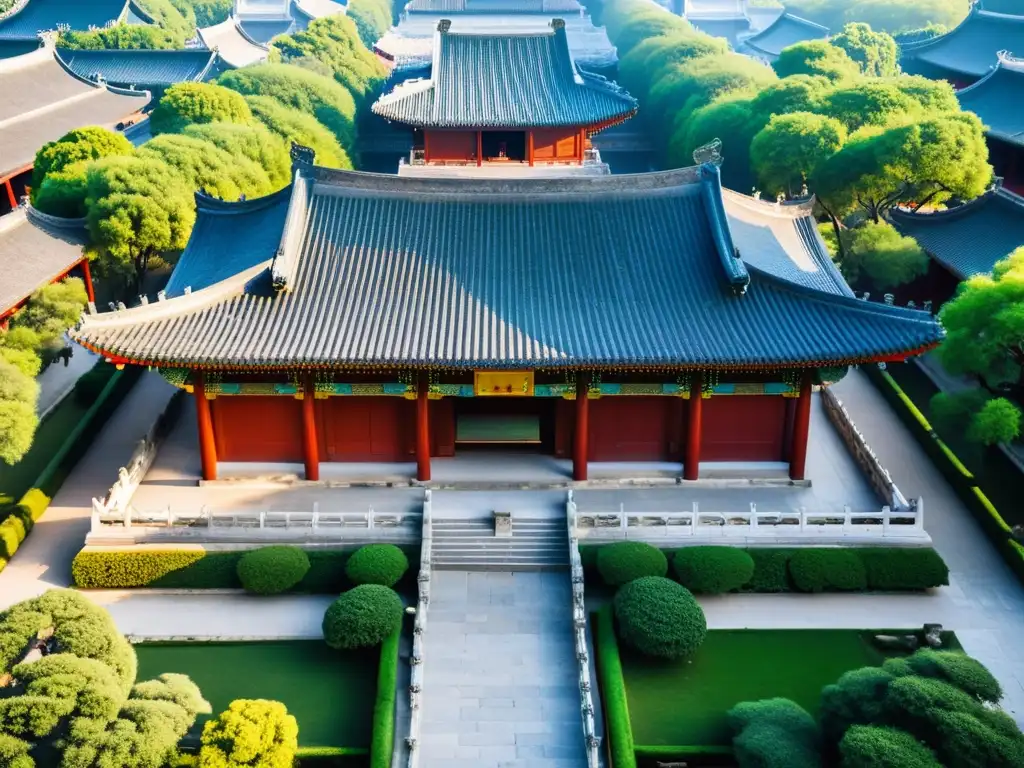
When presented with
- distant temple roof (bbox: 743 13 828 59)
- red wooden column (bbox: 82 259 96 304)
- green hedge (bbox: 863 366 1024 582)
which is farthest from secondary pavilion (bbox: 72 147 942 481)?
distant temple roof (bbox: 743 13 828 59)

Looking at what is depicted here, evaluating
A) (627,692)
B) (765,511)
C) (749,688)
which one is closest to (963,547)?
(765,511)

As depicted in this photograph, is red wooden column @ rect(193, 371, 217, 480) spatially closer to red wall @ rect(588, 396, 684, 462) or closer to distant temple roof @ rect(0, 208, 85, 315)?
distant temple roof @ rect(0, 208, 85, 315)

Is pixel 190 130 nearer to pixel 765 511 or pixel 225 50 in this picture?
pixel 765 511

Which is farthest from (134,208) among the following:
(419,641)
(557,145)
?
(419,641)

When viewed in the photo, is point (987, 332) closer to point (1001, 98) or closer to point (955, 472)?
point (955, 472)

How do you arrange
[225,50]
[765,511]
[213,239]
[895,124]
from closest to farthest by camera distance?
[765,511] < [213,239] < [895,124] < [225,50]

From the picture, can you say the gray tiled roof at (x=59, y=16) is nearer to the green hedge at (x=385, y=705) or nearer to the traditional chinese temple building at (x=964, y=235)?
the traditional chinese temple building at (x=964, y=235)
